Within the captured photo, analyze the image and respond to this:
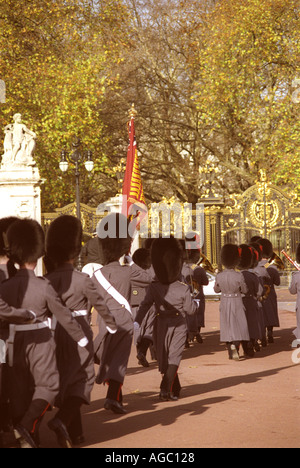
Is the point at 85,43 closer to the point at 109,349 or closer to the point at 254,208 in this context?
the point at 254,208

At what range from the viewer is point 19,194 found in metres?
23.7

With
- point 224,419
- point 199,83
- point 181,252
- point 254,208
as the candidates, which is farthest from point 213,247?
point 224,419

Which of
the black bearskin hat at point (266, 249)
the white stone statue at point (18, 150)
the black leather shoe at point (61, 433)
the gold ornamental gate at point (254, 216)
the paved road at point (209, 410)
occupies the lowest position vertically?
the paved road at point (209, 410)

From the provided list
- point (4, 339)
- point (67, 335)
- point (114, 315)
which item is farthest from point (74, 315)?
point (114, 315)

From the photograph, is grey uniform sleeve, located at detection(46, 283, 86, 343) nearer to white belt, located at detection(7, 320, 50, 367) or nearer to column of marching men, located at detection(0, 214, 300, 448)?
column of marching men, located at detection(0, 214, 300, 448)

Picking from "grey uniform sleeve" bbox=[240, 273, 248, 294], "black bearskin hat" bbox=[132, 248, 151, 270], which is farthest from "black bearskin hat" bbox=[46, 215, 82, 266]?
"black bearskin hat" bbox=[132, 248, 151, 270]

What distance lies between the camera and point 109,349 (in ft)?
26.3

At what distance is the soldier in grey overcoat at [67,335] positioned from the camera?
21.5ft

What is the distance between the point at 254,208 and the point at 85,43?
8.17 metres

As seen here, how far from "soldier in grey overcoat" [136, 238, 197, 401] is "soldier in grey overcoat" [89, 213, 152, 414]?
584mm

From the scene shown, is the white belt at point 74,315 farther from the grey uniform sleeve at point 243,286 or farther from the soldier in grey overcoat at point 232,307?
Answer: the grey uniform sleeve at point 243,286

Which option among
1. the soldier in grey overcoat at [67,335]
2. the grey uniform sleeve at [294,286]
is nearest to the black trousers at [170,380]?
the soldier in grey overcoat at [67,335]

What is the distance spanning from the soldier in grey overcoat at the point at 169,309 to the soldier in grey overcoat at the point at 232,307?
237cm

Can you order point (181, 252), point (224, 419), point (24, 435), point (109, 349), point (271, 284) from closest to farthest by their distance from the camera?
1. point (24, 435)
2. point (224, 419)
3. point (109, 349)
4. point (181, 252)
5. point (271, 284)
